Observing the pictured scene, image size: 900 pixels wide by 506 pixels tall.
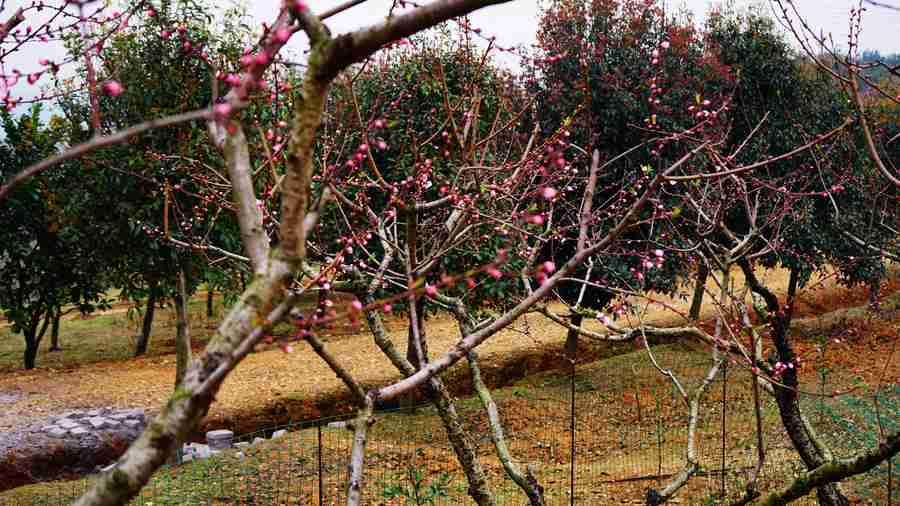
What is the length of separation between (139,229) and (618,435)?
6.73 meters

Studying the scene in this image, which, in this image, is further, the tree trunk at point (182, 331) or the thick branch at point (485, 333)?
the tree trunk at point (182, 331)

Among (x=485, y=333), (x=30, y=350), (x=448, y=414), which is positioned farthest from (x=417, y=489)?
(x=30, y=350)

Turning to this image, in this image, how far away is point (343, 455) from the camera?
8.88 m

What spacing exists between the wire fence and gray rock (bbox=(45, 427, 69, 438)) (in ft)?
2.26

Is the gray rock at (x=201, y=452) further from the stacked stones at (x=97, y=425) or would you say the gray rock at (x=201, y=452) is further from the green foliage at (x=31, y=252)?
the green foliage at (x=31, y=252)

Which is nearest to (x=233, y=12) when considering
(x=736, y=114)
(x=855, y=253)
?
(x=736, y=114)

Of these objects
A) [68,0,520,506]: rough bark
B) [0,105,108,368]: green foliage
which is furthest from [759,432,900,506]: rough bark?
[0,105,108,368]: green foliage

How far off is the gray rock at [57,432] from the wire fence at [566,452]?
0.69 metres

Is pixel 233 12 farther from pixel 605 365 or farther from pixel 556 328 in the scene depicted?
pixel 556 328

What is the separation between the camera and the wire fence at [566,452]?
7.45 metres

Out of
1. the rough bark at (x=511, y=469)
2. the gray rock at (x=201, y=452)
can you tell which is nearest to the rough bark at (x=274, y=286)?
the rough bark at (x=511, y=469)

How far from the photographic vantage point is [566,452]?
32.1ft

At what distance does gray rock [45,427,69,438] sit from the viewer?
28.7 ft

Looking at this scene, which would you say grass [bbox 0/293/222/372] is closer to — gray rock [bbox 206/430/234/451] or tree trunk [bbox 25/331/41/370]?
tree trunk [bbox 25/331/41/370]
